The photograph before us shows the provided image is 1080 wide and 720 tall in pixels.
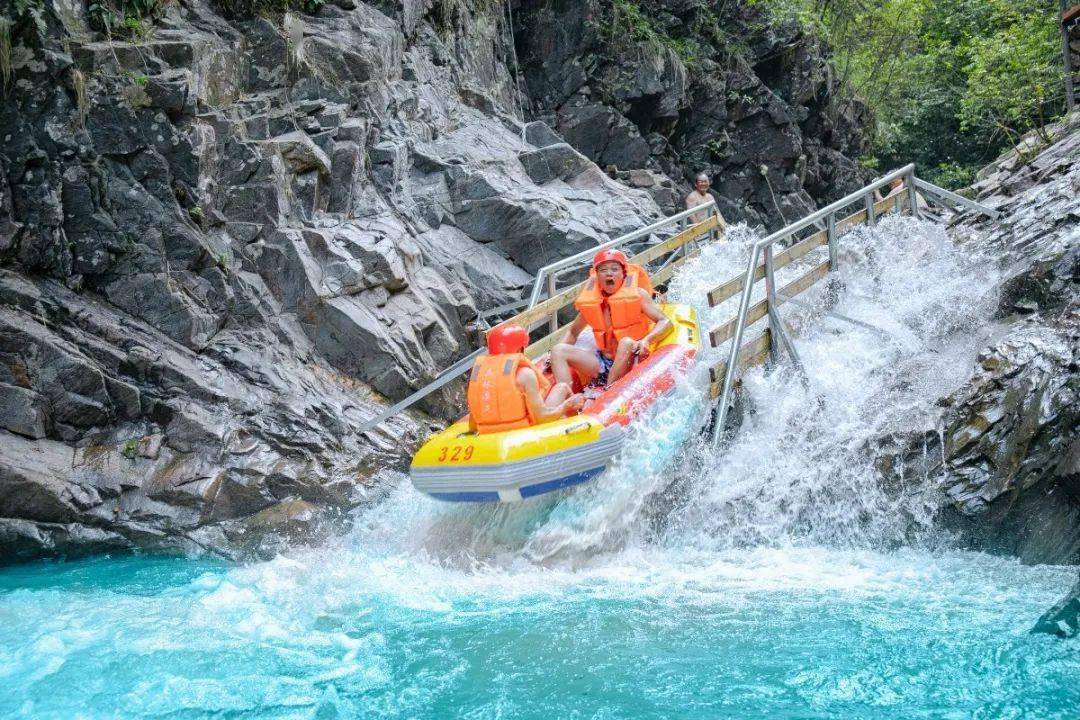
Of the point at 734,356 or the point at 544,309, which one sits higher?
the point at 544,309

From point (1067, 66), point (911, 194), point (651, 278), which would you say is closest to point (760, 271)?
point (651, 278)

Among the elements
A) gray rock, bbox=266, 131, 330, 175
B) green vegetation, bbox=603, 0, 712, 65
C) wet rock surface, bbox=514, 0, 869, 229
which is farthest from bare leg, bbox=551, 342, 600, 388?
green vegetation, bbox=603, 0, 712, 65

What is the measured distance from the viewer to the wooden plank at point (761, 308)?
256 inches

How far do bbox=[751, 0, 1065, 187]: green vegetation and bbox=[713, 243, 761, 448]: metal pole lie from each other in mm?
10900

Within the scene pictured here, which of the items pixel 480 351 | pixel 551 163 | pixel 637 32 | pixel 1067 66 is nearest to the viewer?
pixel 480 351

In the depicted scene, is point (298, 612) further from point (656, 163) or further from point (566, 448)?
point (656, 163)

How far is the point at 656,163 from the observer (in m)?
14.6

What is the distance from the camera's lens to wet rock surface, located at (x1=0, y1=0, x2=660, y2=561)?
6.28 metres

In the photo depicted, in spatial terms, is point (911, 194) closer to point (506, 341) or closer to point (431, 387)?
point (506, 341)

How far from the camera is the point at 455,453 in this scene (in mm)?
5570

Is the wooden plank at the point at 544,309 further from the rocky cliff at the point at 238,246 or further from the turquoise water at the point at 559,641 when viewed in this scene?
the turquoise water at the point at 559,641

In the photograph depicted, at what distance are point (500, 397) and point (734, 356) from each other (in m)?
1.78

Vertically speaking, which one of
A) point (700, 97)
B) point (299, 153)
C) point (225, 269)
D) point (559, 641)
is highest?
point (700, 97)

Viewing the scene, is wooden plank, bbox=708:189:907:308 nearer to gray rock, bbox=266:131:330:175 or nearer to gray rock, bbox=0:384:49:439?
gray rock, bbox=266:131:330:175
